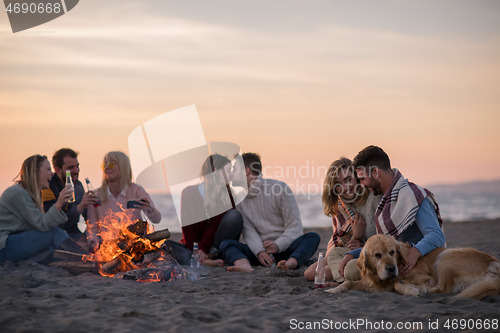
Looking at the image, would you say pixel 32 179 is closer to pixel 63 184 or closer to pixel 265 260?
pixel 63 184

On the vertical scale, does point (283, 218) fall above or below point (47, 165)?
below

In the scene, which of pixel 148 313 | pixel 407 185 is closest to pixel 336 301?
pixel 407 185

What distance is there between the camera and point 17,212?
19.7ft

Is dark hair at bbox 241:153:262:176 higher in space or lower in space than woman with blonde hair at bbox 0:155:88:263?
higher

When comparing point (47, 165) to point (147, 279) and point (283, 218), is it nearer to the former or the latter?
point (147, 279)

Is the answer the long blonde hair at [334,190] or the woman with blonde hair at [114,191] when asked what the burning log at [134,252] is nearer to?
the woman with blonde hair at [114,191]

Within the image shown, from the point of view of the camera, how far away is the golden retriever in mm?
3801

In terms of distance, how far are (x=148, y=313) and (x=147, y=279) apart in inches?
69.5

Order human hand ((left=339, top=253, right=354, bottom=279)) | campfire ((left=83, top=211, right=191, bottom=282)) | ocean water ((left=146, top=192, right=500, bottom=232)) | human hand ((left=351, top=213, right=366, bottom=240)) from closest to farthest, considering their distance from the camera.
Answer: human hand ((left=339, top=253, right=354, bottom=279)) → human hand ((left=351, top=213, right=366, bottom=240)) → campfire ((left=83, top=211, right=191, bottom=282)) → ocean water ((left=146, top=192, right=500, bottom=232))

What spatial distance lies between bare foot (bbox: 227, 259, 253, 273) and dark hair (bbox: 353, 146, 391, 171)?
92.8 inches

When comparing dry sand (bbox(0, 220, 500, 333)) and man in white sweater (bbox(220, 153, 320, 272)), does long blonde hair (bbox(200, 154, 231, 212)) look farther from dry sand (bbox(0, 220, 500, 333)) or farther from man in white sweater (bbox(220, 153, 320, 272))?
dry sand (bbox(0, 220, 500, 333))

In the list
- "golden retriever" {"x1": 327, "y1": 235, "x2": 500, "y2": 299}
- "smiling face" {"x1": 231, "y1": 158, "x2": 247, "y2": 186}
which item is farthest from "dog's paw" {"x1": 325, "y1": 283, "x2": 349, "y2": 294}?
"smiling face" {"x1": 231, "y1": 158, "x2": 247, "y2": 186}

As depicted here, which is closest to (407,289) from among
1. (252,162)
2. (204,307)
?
(204,307)

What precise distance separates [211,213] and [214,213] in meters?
0.05
